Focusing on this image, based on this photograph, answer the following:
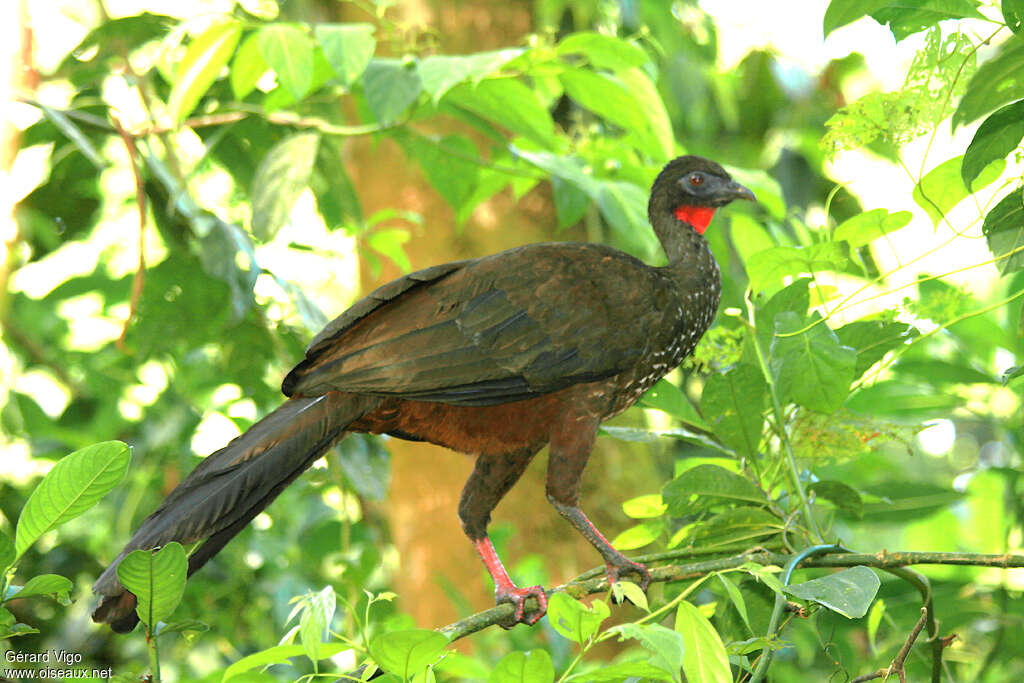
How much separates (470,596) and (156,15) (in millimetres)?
1998

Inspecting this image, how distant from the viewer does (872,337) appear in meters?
1.84

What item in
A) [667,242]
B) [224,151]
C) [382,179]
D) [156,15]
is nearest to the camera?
[667,242]

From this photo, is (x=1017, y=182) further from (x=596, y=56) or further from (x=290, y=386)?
(x=290, y=386)

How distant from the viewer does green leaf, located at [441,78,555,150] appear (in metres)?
2.53

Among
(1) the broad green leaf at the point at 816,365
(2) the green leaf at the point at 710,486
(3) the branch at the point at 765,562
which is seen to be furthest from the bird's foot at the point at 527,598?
(1) the broad green leaf at the point at 816,365

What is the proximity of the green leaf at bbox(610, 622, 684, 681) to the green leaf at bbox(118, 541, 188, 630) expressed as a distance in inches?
23.0

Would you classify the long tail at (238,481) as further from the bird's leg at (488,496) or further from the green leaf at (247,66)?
the green leaf at (247,66)

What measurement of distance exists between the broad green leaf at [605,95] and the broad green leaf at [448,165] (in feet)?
1.35

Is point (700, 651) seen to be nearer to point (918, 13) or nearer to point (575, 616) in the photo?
point (575, 616)

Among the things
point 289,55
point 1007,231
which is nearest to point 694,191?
point 1007,231

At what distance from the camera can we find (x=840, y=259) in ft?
5.70

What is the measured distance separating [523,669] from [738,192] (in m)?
1.36

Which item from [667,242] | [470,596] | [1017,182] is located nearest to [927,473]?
[470,596]

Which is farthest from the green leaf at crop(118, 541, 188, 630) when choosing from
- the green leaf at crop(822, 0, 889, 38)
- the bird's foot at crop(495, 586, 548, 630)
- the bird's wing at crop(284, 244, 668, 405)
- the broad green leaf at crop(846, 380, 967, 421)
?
the broad green leaf at crop(846, 380, 967, 421)
